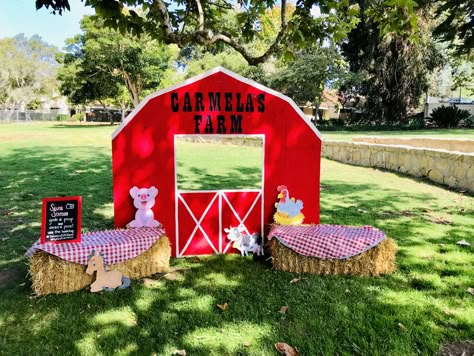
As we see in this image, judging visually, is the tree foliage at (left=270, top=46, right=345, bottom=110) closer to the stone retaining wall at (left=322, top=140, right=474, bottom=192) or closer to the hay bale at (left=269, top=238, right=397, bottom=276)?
the stone retaining wall at (left=322, top=140, right=474, bottom=192)

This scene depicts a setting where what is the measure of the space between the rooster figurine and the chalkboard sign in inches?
104

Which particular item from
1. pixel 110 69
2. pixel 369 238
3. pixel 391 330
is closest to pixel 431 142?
pixel 369 238

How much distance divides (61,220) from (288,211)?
9.72ft

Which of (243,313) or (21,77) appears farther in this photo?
(21,77)

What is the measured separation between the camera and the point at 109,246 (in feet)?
15.8

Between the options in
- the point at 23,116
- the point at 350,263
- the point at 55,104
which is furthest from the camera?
the point at 55,104

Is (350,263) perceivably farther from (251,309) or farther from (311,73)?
(311,73)

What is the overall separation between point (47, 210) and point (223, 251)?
2.44m

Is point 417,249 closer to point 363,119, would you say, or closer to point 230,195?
point 230,195

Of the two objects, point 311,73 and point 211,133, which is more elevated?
point 311,73

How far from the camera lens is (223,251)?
599cm

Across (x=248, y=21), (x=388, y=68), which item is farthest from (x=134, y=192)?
(x=388, y=68)

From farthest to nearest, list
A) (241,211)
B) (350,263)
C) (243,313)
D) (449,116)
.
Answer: (449,116) < (241,211) < (350,263) < (243,313)

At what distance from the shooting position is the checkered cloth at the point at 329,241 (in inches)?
197
